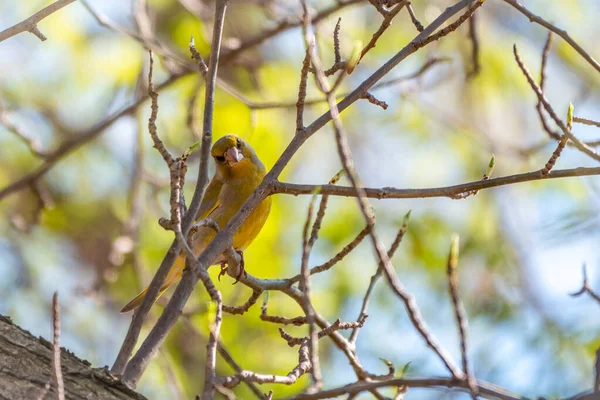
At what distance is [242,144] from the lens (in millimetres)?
5582

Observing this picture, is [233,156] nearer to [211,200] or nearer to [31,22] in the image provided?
[211,200]

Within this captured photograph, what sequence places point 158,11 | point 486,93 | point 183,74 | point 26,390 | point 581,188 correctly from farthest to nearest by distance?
point 158,11 < point 486,93 < point 581,188 < point 183,74 < point 26,390

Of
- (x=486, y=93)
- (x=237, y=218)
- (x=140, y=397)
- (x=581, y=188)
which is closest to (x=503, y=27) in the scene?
(x=486, y=93)

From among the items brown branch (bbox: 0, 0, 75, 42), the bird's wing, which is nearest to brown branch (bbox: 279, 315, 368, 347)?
brown branch (bbox: 0, 0, 75, 42)

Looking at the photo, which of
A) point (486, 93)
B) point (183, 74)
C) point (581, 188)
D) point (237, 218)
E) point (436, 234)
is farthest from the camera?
point (486, 93)

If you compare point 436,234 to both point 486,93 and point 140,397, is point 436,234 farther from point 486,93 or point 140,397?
point 140,397

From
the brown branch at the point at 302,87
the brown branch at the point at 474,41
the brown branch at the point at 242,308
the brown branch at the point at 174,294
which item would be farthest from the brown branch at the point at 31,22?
the brown branch at the point at 474,41

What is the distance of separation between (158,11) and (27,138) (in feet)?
14.6

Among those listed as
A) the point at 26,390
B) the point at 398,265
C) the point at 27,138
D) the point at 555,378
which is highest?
the point at 398,265

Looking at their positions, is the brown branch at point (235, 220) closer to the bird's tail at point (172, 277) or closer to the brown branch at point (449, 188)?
the brown branch at point (449, 188)

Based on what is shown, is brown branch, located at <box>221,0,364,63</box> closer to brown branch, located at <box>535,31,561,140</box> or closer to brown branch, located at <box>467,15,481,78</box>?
brown branch, located at <box>467,15,481,78</box>

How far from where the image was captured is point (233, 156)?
5.34 m

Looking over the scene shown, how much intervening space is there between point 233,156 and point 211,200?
1.29ft

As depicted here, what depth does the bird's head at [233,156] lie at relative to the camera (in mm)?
5382
